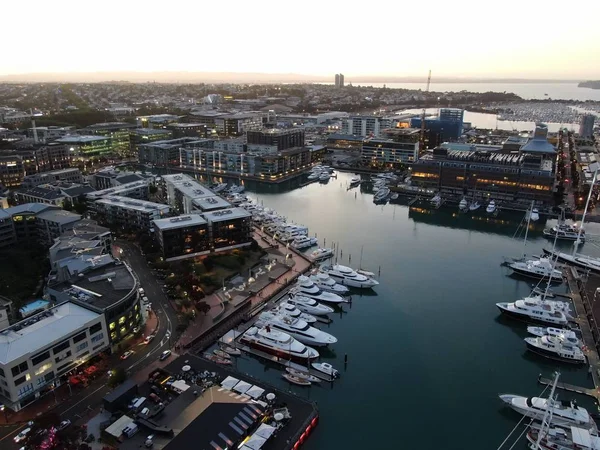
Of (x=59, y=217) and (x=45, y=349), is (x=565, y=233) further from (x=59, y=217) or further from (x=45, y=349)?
(x=59, y=217)

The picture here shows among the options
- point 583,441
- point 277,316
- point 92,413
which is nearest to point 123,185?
point 277,316

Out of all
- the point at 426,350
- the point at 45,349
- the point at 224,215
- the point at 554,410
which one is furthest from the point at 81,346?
the point at 554,410

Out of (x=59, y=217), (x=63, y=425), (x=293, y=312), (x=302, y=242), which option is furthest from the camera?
(x=302, y=242)

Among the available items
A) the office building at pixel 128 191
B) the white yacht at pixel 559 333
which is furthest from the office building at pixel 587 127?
the office building at pixel 128 191

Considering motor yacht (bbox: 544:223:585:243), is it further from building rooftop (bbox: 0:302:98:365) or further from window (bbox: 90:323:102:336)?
building rooftop (bbox: 0:302:98:365)

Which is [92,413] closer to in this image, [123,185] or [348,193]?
[123,185]

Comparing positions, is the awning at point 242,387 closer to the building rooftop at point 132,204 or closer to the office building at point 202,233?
the office building at point 202,233
